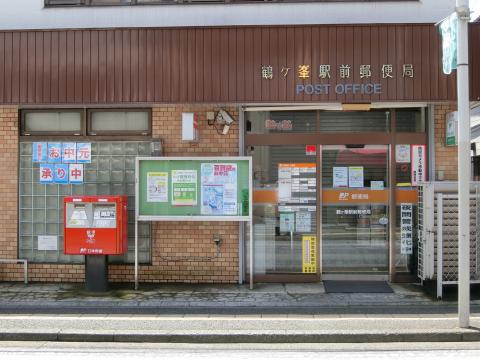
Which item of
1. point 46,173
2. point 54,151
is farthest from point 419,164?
point 46,173

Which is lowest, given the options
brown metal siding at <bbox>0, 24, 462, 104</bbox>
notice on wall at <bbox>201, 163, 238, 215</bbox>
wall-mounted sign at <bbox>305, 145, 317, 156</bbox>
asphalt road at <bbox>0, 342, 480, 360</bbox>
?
asphalt road at <bbox>0, 342, 480, 360</bbox>

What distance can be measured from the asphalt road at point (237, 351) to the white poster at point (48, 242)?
326cm

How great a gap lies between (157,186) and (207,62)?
221cm

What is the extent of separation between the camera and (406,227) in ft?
32.5

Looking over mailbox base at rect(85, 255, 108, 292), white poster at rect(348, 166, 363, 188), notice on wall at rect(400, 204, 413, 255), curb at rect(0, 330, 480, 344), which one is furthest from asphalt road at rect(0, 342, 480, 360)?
white poster at rect(348, 166, 363, 188)

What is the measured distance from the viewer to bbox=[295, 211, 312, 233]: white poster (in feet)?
32.8

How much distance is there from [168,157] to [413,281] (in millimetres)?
4739

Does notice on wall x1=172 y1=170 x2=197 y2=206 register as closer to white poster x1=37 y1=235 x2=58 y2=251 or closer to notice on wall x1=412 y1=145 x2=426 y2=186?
white poster x1=37 y1=235 x2=58 y2=251

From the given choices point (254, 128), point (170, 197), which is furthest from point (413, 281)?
point (170, 197)

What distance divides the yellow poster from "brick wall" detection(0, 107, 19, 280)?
5034 mm

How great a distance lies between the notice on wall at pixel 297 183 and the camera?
995 cm

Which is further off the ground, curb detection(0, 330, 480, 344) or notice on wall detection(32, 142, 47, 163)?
notice on wall detection(32, 142, 47, 163)

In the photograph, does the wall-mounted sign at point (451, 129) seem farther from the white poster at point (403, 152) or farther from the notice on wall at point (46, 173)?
the notice on wall at point (46, 173)

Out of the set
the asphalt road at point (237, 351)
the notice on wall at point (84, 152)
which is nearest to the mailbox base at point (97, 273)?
the notice on wall at point (84, 152)
